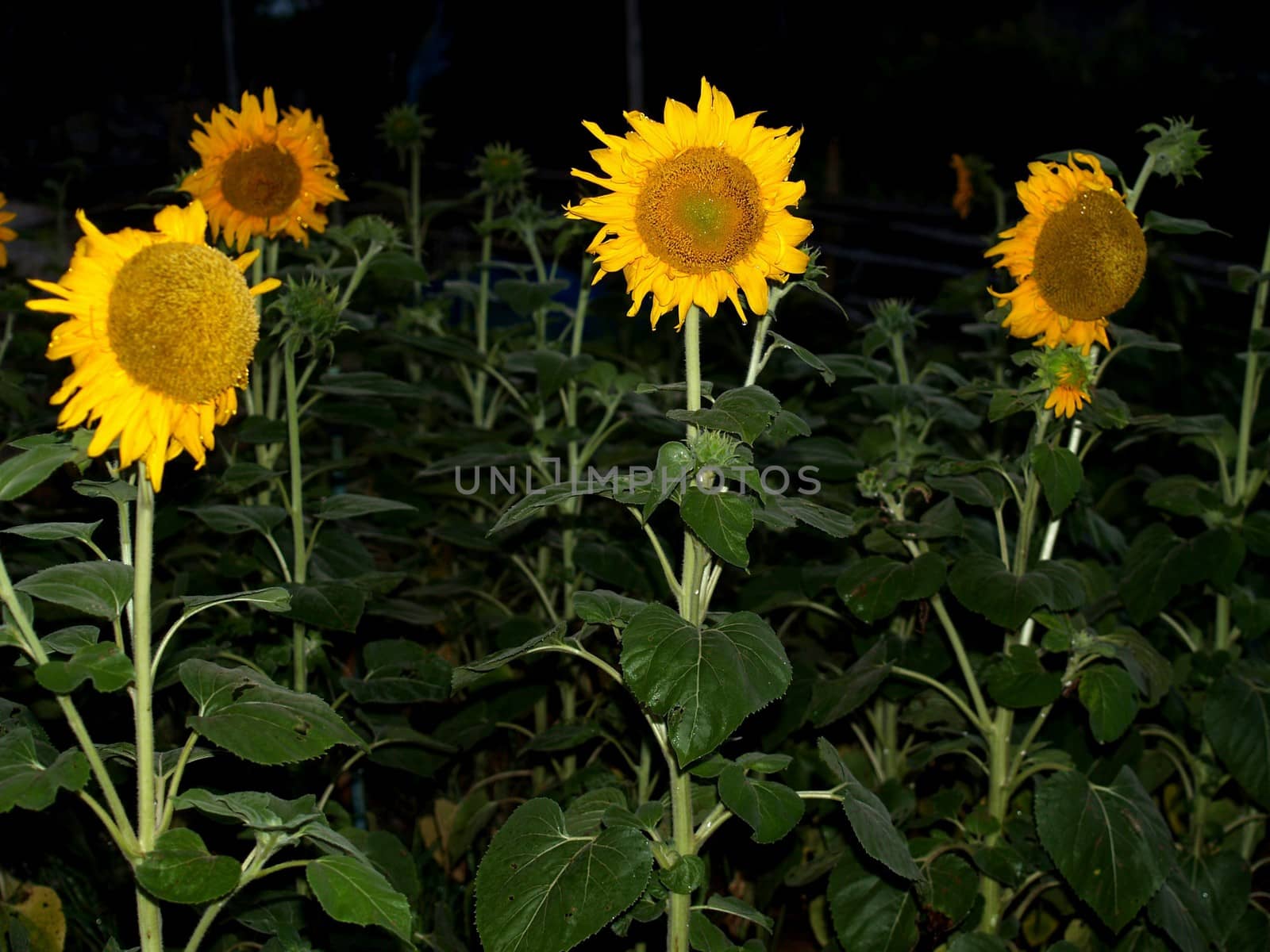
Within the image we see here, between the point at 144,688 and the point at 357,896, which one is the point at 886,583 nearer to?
the point at 357,896

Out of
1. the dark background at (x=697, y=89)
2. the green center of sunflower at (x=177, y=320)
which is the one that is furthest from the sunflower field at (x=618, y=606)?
the dark background at (x=697, y=89)

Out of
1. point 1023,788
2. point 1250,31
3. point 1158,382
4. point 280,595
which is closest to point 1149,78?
point 1250,31

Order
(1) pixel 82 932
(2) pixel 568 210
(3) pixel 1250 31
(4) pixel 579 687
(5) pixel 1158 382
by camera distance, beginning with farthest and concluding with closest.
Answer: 1. (3) pixel 1250 31
2. (5) pixel 1158 382
3. (4) pixel 579 687
4. (1) pixel 82 932
5. (2) pixel 568 210

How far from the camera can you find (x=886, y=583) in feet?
6.43

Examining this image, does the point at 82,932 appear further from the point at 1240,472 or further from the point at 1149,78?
the point at 1149,78

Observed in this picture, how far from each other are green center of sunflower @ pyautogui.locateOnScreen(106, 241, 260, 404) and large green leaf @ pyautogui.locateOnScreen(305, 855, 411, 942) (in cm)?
49

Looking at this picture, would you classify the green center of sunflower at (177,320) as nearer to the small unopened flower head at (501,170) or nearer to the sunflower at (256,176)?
the sunflower at (256,176)

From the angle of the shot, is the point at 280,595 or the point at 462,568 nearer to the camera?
the point at 280,595

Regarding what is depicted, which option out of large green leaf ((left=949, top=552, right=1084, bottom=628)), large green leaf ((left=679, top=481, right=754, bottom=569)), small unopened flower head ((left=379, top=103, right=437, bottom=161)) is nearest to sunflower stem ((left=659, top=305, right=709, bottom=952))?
large green leaf ((left=679, top=481, right=754, bottom=569))

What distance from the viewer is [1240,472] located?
2312 mm

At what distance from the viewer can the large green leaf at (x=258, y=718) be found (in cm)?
124

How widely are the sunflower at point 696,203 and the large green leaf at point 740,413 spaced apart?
0.11 meters

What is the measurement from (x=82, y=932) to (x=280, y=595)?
44.9 inches

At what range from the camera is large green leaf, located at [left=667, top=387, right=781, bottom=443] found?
4.50 feet
